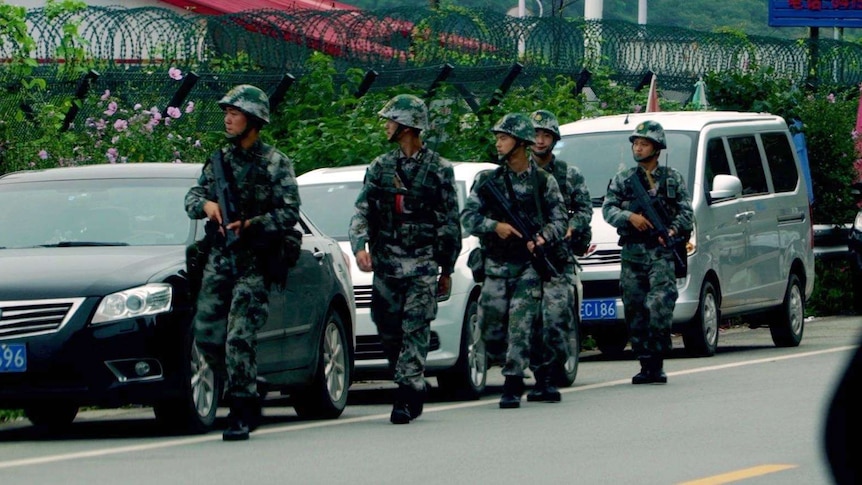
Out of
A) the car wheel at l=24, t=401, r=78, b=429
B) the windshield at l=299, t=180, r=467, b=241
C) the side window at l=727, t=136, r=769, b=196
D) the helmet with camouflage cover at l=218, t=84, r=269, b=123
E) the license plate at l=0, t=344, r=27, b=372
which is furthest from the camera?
the side window at l=727, t=136, r=769, b=196

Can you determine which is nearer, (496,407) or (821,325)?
(496,407)

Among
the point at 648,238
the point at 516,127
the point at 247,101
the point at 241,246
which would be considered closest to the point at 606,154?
the point at 648,238

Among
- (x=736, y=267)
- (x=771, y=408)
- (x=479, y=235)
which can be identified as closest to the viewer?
(x=771, y=408)

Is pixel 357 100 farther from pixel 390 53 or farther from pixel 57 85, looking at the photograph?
pixel 57 85

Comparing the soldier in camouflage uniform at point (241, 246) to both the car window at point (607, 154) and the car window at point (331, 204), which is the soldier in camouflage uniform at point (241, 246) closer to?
the car window at point (331, 204)

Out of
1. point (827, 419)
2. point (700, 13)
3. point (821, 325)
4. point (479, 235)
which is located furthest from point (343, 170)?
point (700, 13)

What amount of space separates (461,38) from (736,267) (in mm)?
5866

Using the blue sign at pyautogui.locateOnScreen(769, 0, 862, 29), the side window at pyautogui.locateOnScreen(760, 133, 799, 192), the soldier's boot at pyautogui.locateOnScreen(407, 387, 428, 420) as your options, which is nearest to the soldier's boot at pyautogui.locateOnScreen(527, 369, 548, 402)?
the soldier's boot at pyautogui.locateOnScreen(407, 387, 428, 420)

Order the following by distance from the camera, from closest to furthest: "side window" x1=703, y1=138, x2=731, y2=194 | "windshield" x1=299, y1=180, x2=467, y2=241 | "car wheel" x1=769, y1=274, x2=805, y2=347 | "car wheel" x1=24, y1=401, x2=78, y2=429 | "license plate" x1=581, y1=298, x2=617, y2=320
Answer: "car wheel" x1=24, y1=401, x2=78, y2=429 < "windshield" x1=299, y1=180, x2=467, y2=241 < "license plate" x1=581, y1=298, x2=617, y2=320 < "side window" x1=703, y1=138, x2=731, y2=194 < "car wheel" x1=769, y1=274, x2=805, y2=347

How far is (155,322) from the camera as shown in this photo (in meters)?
9.94

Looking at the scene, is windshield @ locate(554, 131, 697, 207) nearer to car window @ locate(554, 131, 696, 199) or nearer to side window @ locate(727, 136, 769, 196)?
car window @ locate(554, 131, 696, 199)

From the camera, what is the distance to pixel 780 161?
18.3 m

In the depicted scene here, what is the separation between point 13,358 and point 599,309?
7.27m

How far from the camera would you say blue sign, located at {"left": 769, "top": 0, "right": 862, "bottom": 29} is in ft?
96.1
